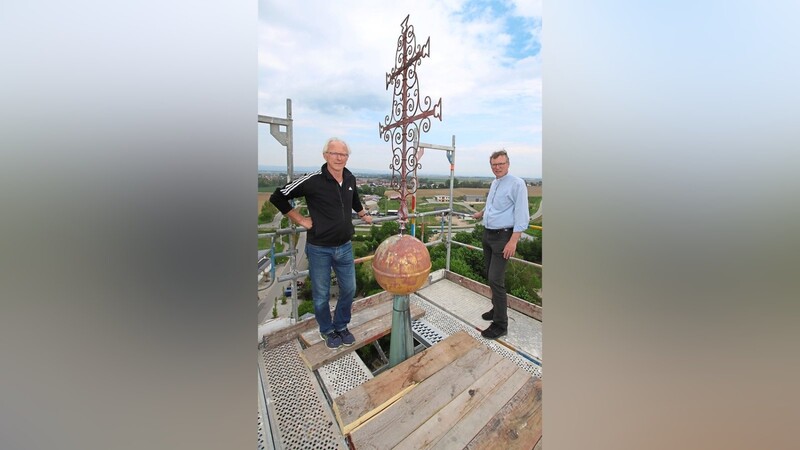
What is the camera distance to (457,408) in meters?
1.77

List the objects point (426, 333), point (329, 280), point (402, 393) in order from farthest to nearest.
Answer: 1. point (426, 333)
2. point (329, 280)
3. point (402, 393)

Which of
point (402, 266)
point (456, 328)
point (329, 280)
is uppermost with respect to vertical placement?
point (402, 266)

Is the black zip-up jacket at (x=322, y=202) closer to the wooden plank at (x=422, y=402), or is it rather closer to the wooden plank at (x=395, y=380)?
the wooden plank at (x=395, y=380)

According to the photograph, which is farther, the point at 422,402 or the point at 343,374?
the point at 343,374

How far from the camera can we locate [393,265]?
1.94 metres

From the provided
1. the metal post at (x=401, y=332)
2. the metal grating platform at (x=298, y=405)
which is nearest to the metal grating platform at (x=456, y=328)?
the metal post at (x=401, y=332)

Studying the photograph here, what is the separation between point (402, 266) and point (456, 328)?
1463 millimetres

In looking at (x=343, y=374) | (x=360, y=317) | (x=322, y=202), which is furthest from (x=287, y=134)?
(x=343, y=374)

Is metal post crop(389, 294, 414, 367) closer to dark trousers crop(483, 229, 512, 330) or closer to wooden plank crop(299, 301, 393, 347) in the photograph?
wooden plank crop(299, 301, 393, 347)

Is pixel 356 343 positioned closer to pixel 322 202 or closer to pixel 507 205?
pixel 322 202
